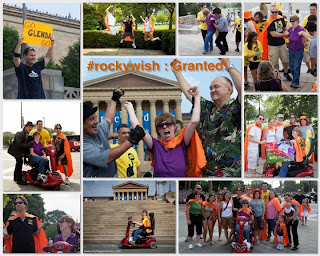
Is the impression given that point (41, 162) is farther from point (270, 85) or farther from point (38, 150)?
point (270, 85)

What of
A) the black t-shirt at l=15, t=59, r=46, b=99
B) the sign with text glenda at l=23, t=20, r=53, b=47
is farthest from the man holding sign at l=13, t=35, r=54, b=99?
the sign with text glenda at l=23, t=20, r=53, b=47

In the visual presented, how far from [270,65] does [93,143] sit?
3.54 m

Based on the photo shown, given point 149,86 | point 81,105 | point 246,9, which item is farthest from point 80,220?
point 246,9

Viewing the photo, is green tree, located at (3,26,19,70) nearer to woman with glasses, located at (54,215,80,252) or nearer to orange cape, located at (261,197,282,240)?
woman with glasses, located at (54,215,80,252)

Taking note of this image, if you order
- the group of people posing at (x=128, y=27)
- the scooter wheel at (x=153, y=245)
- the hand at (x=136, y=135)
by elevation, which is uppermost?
the group of people posing at (x=128, y=27)

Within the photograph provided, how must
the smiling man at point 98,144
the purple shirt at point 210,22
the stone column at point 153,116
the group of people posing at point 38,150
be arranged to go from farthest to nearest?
1. the group of people posing at point 38,150
2. the purple shirt at point 210,22
3. the stone column at point 153,116
4. the smiling man at point 98,144

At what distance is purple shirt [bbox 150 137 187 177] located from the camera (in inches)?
363

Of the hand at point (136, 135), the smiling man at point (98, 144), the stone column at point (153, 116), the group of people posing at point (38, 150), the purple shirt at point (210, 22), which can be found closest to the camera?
the hand at point (136, 135)

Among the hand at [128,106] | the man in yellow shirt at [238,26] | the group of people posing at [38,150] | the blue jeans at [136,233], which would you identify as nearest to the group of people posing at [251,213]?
the blue jeans at [136,233]

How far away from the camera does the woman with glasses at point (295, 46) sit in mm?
9398

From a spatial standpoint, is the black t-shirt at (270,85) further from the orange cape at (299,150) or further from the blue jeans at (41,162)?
the blue jeans at (41,162)

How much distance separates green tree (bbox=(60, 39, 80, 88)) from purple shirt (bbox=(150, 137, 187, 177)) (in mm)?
1887

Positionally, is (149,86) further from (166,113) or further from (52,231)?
(52,231)

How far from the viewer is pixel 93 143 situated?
9.22 m
